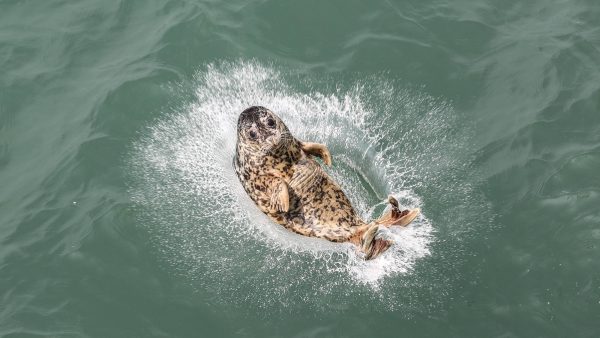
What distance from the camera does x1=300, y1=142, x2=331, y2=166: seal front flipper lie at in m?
13.6

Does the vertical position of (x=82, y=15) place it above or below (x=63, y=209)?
above

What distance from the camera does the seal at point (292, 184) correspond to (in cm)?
1279

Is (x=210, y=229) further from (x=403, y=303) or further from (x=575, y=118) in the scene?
(x=575, y=118)

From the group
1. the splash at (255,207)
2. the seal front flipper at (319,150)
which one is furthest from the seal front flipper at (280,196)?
the splash at (255,207)

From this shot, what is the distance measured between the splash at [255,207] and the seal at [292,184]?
62 cm

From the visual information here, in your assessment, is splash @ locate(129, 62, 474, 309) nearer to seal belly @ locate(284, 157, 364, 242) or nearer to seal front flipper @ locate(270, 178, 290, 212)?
seal belly @ locate(284, 157, 364, 242)

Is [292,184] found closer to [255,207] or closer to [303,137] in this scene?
[255,207]

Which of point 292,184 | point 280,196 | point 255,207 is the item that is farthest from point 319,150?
point 255,207

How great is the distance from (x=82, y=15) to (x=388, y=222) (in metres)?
10.5

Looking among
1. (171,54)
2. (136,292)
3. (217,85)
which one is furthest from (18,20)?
(136,292)

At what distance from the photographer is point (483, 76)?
1630 centimetres

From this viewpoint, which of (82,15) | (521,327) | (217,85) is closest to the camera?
(521,327)

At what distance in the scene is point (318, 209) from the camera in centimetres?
1299

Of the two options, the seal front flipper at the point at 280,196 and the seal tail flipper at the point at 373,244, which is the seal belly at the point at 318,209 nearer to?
the seal front flipper at the point at 280,196
